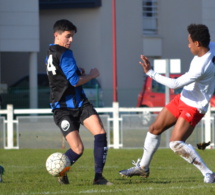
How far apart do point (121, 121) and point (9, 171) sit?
8010 mm

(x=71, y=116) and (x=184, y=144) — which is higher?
(x=71, y=116)

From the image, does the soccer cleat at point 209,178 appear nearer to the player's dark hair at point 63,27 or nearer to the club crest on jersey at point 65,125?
the club crest on jersey at point 65,125

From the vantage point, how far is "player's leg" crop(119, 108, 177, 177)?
9.66m

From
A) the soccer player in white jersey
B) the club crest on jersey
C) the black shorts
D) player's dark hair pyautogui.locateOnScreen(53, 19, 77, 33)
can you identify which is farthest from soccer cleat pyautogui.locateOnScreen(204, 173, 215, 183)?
player's dark hair pyautogui.locateOnScreen(53, 19, 77, 33)

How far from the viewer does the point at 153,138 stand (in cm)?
995

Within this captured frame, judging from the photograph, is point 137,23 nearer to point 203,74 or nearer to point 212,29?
point 212,29

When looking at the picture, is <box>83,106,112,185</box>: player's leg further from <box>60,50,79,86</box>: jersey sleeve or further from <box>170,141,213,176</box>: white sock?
<box>170,141,213,176</box>: white sock

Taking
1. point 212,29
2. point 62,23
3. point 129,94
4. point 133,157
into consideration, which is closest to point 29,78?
point 129,94

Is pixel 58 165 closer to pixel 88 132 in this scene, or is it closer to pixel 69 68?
pixel 69 68

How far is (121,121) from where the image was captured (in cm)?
2045

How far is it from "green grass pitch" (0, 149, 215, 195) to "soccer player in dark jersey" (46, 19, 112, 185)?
0.47m

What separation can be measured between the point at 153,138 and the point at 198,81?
107 centimetres

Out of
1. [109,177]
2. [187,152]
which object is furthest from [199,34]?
[109,177]

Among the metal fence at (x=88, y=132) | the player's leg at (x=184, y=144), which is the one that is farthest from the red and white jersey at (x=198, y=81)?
the metal fence at (x=88, y=132)
